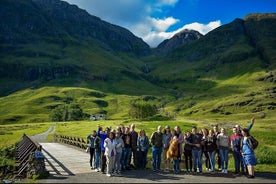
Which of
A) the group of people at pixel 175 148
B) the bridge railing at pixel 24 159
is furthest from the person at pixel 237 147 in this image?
the bridge railing at pixel 24 159

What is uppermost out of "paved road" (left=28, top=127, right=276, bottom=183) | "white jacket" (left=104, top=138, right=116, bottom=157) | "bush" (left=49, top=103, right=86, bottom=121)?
"bush" (left=49, top=103, right=86, bottom=121)

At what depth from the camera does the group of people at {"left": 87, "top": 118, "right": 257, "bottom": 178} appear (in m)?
19.7

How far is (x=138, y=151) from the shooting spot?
884 inches

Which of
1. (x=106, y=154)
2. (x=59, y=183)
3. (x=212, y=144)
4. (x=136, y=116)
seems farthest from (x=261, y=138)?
(x=136, y=116)

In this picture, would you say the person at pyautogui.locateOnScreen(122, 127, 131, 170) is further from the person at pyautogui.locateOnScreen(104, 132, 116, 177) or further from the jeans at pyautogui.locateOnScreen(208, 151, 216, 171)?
the jeans at pyautogui.locateOnScreen(208, 151, 216, 171)

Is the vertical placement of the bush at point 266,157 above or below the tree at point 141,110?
below

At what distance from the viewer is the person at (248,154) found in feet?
59.8

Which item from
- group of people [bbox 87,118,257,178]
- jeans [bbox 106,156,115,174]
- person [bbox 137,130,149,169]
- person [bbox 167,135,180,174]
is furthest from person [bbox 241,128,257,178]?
jeans [bbox 106,156,115,174]

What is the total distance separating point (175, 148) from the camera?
20.4m

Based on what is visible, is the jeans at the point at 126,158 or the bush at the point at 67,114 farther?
the bush at the point at 67,114

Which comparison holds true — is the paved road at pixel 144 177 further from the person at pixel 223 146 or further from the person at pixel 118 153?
the person at pixel 223 146

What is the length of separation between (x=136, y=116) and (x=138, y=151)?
13554 centimetres

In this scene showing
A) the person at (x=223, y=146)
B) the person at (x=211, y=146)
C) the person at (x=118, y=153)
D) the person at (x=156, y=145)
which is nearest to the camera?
the person at (x=118, y=153)

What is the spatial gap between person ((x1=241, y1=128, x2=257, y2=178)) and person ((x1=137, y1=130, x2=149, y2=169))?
6.53 metres
